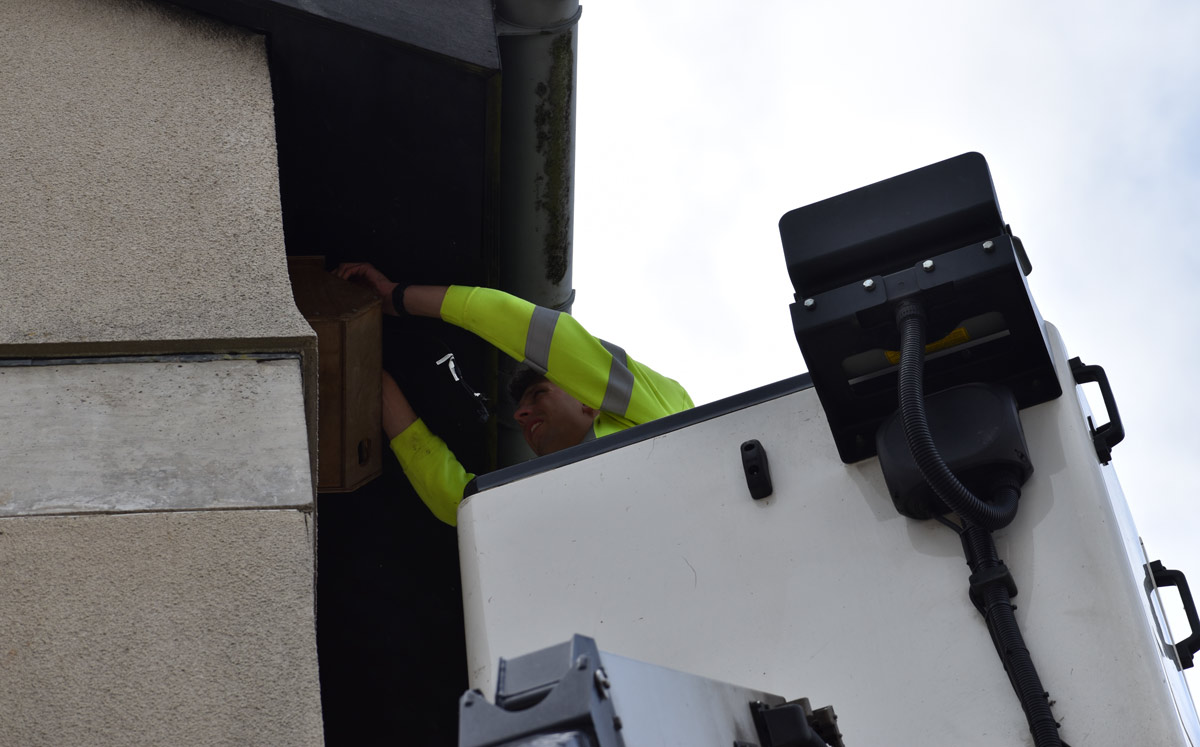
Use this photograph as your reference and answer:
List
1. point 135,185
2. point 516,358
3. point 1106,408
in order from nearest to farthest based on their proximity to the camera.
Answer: point 1106,408, point 135,185, point 516,358

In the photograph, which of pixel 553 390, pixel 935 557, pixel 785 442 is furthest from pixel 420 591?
pixel 935 557

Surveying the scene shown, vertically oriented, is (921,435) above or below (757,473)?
below

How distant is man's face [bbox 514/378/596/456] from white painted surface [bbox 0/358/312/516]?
5.90 feet

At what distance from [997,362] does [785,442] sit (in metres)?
0.42

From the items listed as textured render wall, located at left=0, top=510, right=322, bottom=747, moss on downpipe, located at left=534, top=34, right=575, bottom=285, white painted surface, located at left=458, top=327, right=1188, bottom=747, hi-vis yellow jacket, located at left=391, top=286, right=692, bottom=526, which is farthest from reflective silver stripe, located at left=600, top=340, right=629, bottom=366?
textured render wall, located at left=0, top=510, right=322, bottom=747

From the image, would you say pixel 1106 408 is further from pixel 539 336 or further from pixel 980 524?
pixel 539 336

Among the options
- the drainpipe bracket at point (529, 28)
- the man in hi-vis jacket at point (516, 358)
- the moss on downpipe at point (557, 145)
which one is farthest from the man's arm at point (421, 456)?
the drainpipe bracket at point (529, 28)

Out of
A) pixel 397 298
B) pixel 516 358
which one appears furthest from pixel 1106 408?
pixel 397 298

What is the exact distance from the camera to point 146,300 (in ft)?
8.13

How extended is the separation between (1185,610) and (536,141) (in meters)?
2.27

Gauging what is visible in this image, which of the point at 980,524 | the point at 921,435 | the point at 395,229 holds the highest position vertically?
the point at 395,229

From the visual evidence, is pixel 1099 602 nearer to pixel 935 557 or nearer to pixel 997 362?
pixel 935 557

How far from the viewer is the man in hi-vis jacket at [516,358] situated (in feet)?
12.0

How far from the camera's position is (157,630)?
2.00 metres
